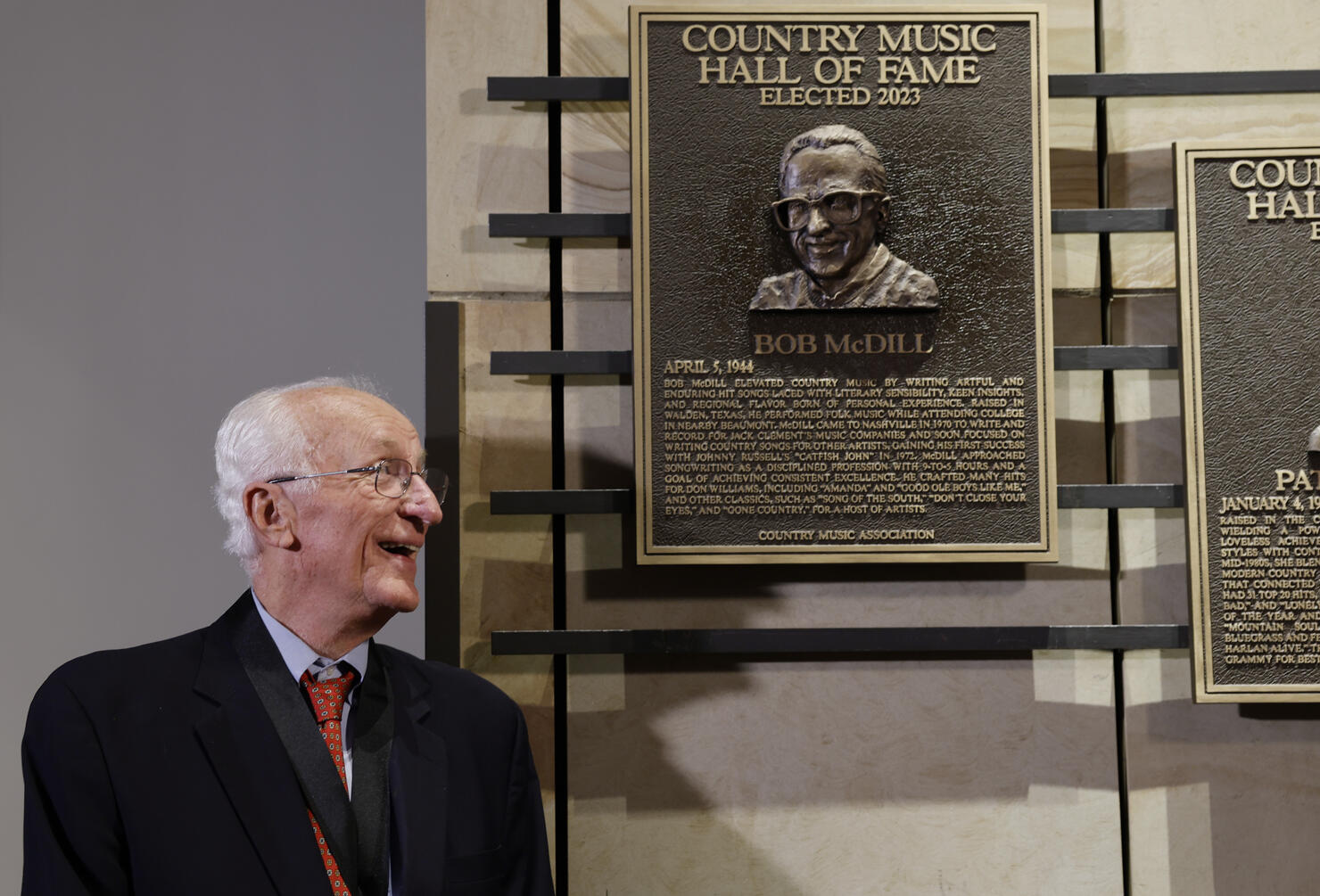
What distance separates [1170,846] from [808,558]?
122 cm

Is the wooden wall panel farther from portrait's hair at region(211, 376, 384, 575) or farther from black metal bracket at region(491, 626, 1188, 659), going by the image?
portrait's hair at region(211, 376, 384, 575)

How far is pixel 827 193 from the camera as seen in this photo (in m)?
2.98

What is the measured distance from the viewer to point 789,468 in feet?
9.84

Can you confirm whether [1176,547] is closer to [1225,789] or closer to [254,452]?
[1225,789]

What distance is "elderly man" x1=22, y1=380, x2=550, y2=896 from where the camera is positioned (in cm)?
211

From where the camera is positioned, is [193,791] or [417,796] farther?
[417,796]

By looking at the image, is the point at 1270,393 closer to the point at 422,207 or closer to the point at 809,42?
the point at 809,42

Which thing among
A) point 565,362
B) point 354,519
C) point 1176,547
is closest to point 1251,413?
point 1176,547

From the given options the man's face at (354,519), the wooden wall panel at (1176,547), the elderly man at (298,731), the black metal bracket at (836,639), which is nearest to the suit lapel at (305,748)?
the elderly man at (298,731)

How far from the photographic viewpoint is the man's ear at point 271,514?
2342 mm

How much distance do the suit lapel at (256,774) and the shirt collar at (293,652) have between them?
86mm

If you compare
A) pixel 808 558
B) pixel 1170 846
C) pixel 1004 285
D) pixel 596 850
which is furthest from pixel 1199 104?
pixel 596 850

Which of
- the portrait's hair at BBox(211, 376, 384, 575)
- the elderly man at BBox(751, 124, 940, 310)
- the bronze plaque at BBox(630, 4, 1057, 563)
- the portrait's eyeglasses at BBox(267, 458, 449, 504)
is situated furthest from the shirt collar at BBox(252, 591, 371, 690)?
the elderly man at BBox(751, 124, 940, 310)

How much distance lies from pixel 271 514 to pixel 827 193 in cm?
156
